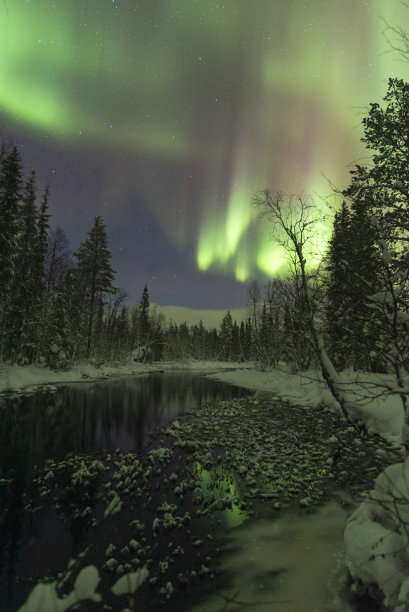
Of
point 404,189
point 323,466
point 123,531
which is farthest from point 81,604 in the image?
point 404,189

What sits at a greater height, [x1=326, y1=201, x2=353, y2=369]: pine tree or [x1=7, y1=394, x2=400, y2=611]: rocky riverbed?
[x1=326, y1=201, x2=353, y2=369]: pine tree

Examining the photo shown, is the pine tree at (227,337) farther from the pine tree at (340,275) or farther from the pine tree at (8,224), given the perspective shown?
the pine tree at (340,275)

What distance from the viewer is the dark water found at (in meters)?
4.55

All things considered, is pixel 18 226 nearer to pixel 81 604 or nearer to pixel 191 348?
pixel 81 604

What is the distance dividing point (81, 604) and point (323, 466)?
6.86 meters

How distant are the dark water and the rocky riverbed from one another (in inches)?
1.8

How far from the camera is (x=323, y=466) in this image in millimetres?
8211

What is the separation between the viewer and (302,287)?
446 inches

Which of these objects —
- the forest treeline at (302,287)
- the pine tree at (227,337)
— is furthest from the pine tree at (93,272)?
the pine tree at (227,337)

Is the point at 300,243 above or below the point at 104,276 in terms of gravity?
below

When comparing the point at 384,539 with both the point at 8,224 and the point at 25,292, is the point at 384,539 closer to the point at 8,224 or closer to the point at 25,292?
the point at 8,224

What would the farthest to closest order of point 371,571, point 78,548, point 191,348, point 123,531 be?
point 191,348
point 123,531
point 78,548
point 371,571

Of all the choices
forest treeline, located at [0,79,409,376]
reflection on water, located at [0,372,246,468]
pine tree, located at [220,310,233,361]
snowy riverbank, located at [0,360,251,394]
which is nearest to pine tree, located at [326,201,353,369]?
forest treeline, located at [0,79,409,376]

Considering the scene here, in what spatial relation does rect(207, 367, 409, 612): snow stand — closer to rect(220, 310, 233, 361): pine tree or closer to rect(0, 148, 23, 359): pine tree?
rect(0, 148, 23, 359): pine tree
